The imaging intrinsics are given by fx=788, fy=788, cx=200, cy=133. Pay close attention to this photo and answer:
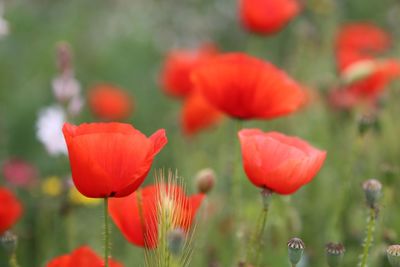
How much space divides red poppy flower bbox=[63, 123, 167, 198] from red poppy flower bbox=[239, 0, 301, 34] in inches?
58.8

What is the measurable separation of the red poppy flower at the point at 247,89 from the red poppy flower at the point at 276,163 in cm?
33

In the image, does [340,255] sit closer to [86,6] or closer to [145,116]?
[145,116]

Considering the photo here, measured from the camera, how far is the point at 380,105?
262cm

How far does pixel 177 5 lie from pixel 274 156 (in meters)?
4.99

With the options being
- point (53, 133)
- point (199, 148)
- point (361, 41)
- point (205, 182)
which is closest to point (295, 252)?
point (205, 182)

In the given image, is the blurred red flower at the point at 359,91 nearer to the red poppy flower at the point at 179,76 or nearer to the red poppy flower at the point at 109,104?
the red poppy flower at the point at 179,76

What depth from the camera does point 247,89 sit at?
70.4 inches

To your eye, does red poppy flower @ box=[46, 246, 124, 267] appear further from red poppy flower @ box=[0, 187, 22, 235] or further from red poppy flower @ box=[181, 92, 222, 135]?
red poppy flower @ box=[181, 92, 222, 135]

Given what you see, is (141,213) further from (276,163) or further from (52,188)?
(52,188)

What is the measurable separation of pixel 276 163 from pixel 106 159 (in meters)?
0.32

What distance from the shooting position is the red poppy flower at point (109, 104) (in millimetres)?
3961

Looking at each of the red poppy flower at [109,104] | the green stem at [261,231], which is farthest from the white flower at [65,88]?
the red poppy flower at [109,104]

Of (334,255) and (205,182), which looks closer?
(334,255)

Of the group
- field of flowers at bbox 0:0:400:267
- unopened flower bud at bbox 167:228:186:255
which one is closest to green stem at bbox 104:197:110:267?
field of flowers at bbox 0:0:400:267
